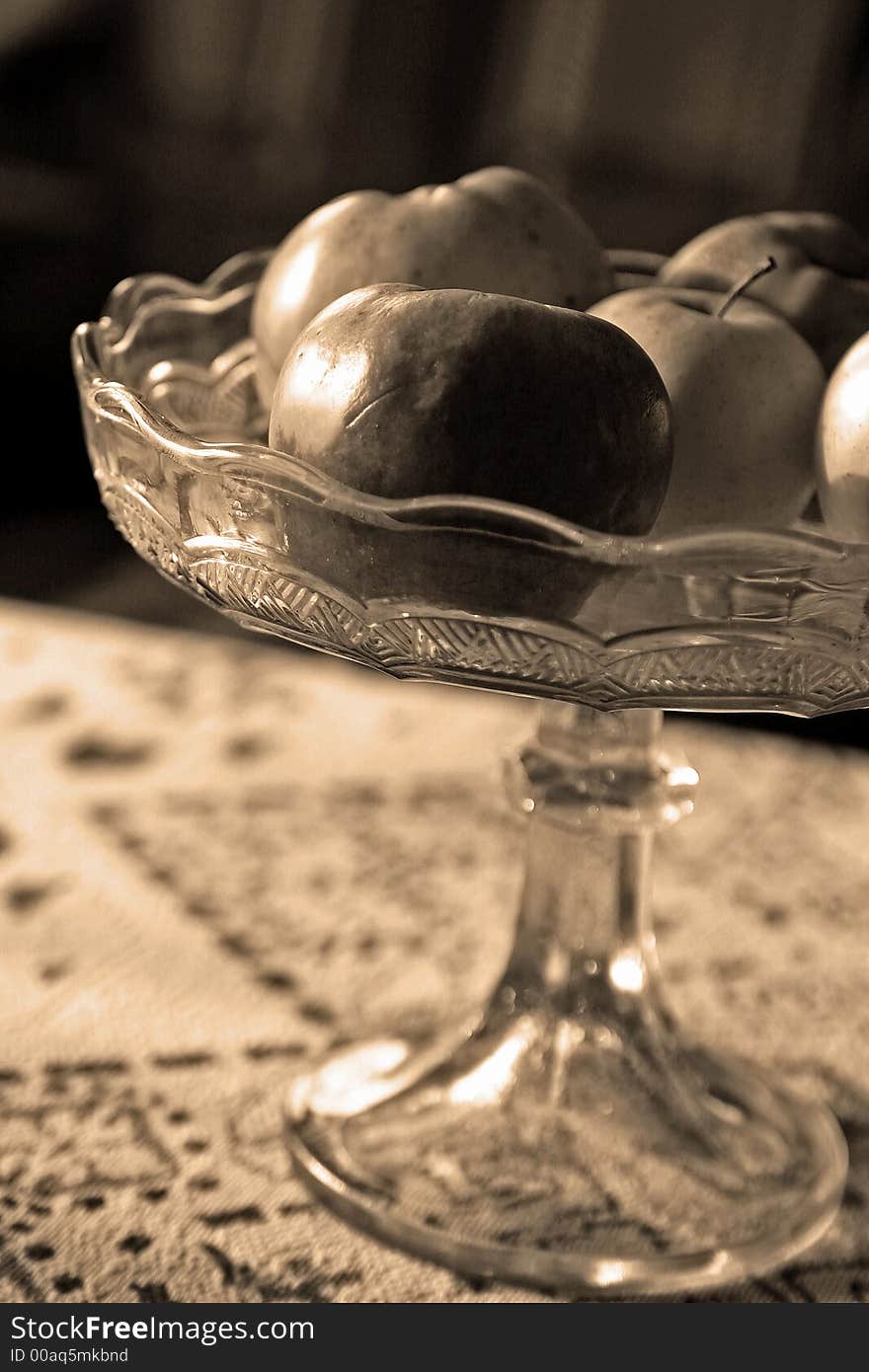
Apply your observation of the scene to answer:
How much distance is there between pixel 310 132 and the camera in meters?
1.74

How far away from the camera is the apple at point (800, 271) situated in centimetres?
65

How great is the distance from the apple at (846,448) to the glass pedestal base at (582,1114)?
0.47ft

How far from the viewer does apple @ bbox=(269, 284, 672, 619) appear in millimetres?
442

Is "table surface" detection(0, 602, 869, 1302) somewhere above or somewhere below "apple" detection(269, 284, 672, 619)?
below

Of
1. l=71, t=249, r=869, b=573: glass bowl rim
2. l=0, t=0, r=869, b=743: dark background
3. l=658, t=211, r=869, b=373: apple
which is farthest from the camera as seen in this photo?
l=0, t=0, r=869, b=743: dark background

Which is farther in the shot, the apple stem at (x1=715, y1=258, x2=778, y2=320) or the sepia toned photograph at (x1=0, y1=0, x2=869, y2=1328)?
the apple stem at (x1=715, y1=258, x2=778, y2=320)

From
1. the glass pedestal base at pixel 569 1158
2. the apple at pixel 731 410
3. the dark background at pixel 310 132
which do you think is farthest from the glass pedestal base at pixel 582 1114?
the dark background at pixel 310 132

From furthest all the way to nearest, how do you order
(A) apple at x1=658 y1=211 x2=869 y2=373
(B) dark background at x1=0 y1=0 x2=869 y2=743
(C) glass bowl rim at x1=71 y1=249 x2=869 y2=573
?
(B) dark background at x1=0 y1=0 x2=869 y2=743 → (A) apple at x1=658 y1=211 x2=869 y2=373 → (C) glass bowl rim at x1=71 y1=249 x2=869 y2=573

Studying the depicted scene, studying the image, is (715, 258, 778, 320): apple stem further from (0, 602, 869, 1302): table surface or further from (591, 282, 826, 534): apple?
(0, 602, 869, 1302): table surface

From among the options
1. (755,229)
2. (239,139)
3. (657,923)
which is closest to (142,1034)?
(657,923)

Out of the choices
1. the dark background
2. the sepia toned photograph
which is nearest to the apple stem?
the sepia toned photograph

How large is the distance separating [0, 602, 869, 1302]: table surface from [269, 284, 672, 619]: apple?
23 cm

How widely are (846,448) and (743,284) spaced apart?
11 centimetres

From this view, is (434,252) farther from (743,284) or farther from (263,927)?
(263,927)
